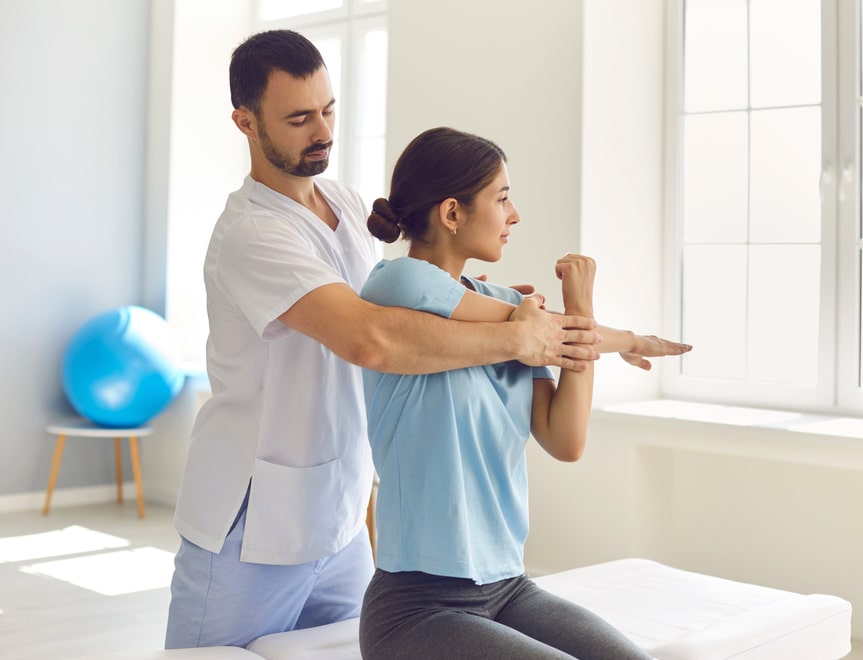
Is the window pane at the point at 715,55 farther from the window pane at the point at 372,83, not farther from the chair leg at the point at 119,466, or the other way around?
the chair leg at the point at 119,466

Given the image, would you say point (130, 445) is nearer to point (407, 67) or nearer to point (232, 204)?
point (407, 67)

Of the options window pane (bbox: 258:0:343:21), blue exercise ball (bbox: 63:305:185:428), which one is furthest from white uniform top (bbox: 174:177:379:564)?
window pane (bbox: 258:0:343:21)

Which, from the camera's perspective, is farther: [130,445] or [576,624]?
[130,445]

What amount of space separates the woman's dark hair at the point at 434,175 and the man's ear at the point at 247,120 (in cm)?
28

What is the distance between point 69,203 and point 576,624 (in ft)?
14.9

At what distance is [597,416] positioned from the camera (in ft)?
11.7

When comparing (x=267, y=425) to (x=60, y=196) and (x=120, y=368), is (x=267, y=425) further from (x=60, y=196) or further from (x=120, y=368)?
(x=60, y=196)

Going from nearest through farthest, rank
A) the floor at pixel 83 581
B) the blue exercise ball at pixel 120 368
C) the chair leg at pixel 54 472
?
1. the floor at pixel 83 581
2. the blue exercise ball at pixel 120 368
3. the chair leg at pixel 54 472

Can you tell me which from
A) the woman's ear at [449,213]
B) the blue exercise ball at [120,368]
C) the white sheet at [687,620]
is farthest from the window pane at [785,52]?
the blue exercise ball at [120,368]

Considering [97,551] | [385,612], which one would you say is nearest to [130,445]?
[97,551]

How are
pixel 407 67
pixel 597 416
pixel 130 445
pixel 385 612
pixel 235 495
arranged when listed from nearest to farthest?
pixel 385 612 → pixel 235 495 → pixel 597 416 → pixel 407 67 → pixel 130 445

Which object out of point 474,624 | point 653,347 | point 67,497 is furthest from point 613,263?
point 67,497

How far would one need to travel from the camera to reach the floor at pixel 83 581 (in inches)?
125

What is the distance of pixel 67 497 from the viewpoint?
210 inches
